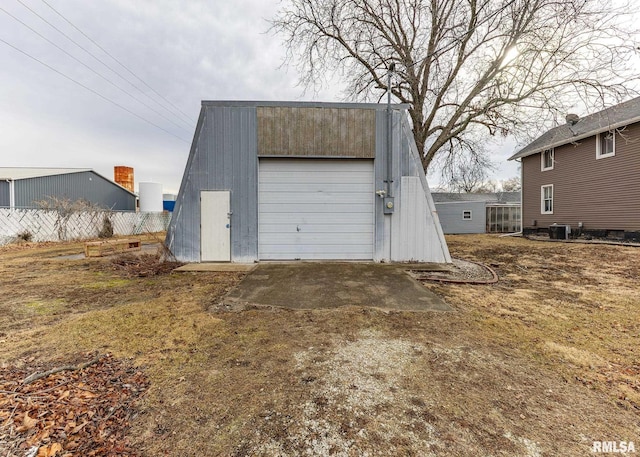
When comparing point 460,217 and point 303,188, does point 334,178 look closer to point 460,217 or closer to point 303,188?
point 303,188

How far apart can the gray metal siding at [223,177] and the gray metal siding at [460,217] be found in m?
17.3

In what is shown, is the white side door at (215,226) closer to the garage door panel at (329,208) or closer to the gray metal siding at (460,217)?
the garage door panel at (329,208)

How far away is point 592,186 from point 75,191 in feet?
94.9

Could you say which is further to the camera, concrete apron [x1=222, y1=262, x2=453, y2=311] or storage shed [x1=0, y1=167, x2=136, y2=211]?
storage shed [x1=0, y1=167, x2=136, y2=211]

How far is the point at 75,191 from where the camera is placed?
17.8m

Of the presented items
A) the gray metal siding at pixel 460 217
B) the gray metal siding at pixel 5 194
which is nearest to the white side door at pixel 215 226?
the gray metal siding at pixel 5 194

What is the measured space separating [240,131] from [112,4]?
22.1 feet

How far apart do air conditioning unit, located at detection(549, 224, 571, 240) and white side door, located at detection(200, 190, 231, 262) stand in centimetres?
1488

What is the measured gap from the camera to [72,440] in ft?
4.75

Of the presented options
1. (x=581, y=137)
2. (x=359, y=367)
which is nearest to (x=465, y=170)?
(x=581, y=137)

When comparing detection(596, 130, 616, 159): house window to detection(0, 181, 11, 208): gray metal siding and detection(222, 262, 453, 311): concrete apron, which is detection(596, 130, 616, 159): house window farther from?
detection(0, 181, 11, 208): gray metal siding

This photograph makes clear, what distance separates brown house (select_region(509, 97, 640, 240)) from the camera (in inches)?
416

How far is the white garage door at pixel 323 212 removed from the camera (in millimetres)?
6781

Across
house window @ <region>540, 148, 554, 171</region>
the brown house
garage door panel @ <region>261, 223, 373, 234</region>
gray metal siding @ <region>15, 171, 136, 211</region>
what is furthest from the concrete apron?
gray metal siding @ <region>15, 171, 136, 211</region>
